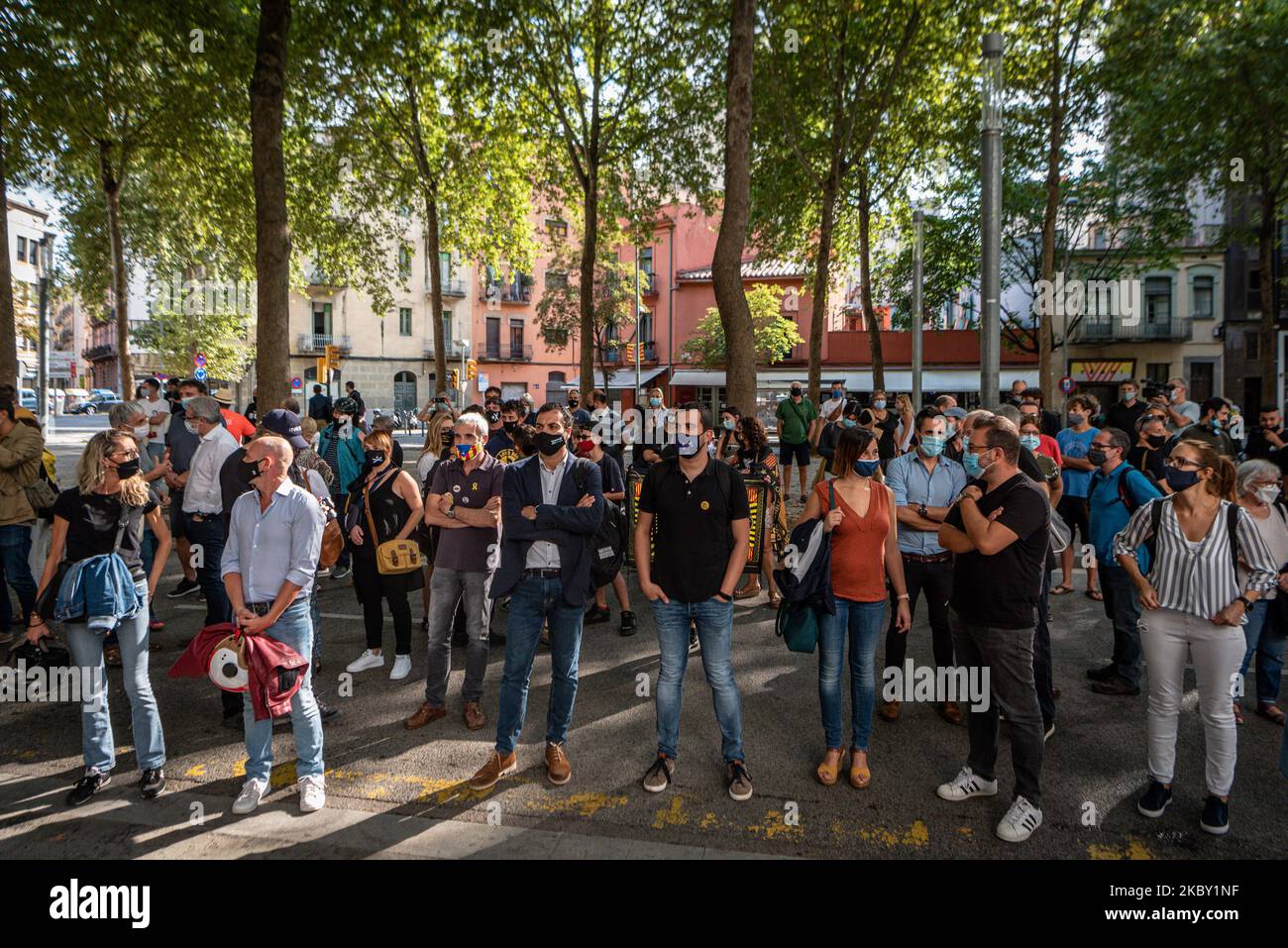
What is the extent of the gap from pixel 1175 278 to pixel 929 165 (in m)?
22.6

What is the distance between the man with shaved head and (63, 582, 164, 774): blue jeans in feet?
2.11

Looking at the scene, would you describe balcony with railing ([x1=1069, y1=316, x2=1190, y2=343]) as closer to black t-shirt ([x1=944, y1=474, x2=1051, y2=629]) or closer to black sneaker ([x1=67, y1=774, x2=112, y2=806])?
black t-shirt ([x1=944, y1=474, x2=1051, y2=629])

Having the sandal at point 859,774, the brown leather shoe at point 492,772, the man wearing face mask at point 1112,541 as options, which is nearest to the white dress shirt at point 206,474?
the brown leather shoe at point 492,772

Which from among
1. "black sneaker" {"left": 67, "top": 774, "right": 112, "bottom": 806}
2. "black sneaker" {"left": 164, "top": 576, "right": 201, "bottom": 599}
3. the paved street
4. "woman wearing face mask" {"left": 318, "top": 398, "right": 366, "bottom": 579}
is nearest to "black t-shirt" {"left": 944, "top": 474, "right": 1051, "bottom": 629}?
the paved street

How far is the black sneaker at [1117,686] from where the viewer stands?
568 cm

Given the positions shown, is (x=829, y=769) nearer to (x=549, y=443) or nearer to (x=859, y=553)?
(x=859, y=553)

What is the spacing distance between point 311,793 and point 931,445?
4.23 metres

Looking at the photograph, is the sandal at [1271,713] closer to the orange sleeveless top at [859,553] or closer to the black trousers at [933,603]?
the black trousers at [933,603]

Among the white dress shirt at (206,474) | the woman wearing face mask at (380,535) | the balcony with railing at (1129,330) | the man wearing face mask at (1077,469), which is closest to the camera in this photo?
the woman wearing face mask at (380,535)

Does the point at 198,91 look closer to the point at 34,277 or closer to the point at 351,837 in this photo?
the point at 351,837

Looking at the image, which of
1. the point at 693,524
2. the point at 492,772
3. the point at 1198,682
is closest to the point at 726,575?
the point at 693,524

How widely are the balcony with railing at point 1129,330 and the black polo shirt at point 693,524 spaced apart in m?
40.4

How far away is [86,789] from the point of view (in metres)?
4.27

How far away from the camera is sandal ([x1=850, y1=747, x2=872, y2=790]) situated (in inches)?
172
